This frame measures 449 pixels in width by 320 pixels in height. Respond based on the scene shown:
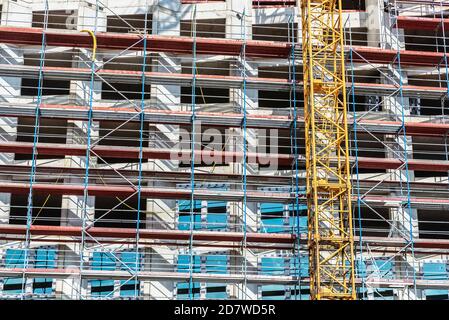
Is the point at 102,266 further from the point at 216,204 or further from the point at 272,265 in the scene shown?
the point at 272,265

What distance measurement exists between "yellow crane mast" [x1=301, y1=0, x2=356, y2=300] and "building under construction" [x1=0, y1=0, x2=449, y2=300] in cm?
12

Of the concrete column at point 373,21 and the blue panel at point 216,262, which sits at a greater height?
the concrete column at point 373,21

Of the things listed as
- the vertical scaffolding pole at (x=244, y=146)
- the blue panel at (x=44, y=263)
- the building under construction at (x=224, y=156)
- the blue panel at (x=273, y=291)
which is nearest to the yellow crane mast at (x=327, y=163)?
the building under construction at (x=224, y=156)

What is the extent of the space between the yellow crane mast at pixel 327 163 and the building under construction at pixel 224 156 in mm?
121

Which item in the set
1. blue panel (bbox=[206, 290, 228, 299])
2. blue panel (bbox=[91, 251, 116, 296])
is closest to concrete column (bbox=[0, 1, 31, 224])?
blue panel (bbox=[91, 251, 116, 296])

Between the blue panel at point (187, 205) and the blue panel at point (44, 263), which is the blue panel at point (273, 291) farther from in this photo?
the blue panel at point (44, 263)

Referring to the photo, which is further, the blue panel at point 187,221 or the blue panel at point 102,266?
the blue panel at point 187,221

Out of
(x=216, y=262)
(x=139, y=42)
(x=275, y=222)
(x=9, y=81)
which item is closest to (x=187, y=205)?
(x=216, y=262)

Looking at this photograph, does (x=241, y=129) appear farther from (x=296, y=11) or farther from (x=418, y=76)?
(x=418, y=76)

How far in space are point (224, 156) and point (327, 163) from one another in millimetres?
4221

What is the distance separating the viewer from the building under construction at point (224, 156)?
96.1 feet

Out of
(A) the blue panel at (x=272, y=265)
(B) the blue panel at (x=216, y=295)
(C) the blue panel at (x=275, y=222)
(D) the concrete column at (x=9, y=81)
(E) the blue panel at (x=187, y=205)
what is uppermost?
(D) the concrete column at (x=9, y=81)

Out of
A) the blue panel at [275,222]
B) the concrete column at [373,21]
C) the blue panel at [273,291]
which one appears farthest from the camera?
the blue panel at [273,291]

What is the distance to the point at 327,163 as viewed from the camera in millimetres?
29891
